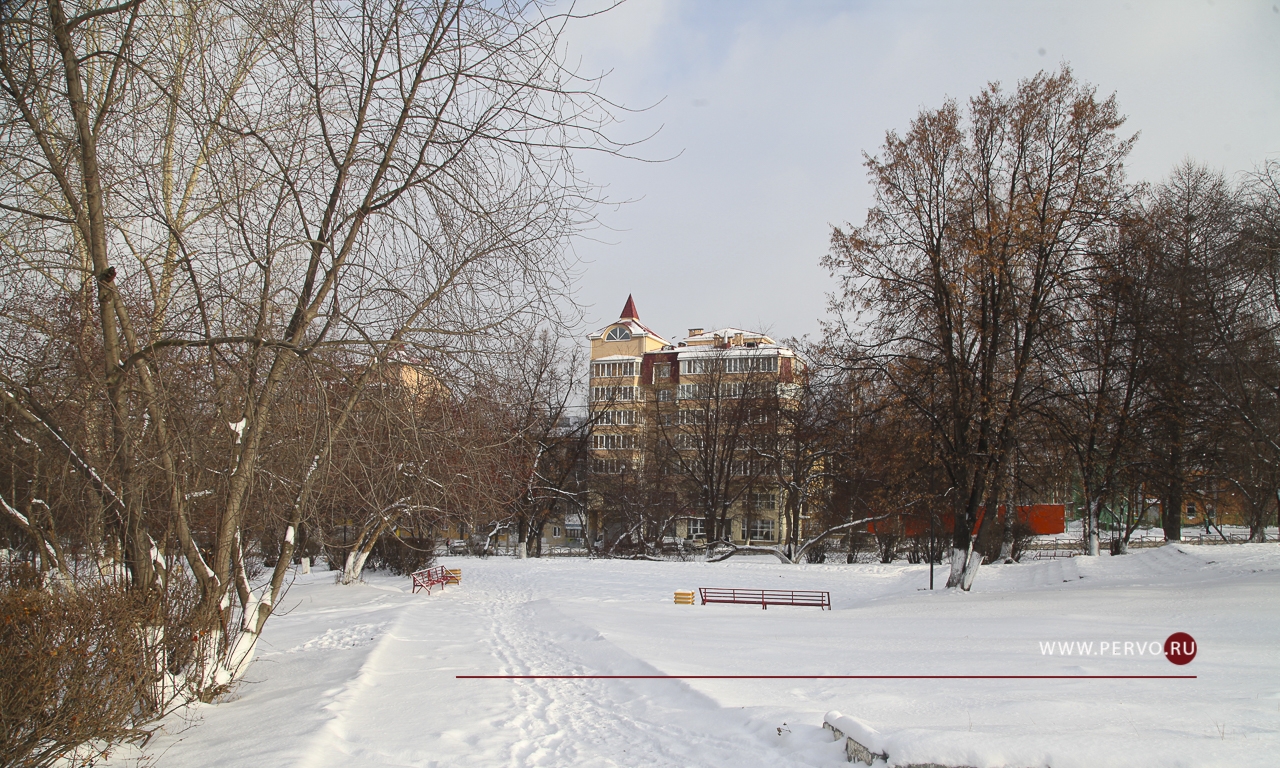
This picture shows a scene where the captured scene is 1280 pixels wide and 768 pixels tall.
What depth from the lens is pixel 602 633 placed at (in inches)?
551

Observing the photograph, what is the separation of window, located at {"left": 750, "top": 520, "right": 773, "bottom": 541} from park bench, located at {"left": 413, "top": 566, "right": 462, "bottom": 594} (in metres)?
38.5

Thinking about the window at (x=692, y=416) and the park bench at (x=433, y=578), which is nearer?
the park bench at (x=433, y=578)

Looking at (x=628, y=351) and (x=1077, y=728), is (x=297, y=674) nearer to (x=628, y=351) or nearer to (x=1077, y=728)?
(x=1077, y=728)

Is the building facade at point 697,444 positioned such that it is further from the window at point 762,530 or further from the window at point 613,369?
the window at point 762,530

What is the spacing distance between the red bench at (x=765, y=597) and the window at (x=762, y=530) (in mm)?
38317

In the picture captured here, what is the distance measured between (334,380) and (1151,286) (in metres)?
23.2

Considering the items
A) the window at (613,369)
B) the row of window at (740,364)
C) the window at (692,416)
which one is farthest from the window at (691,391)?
the window at (613,369)

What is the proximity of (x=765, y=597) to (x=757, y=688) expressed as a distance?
14.5 meters


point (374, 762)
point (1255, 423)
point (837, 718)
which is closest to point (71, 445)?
point (374, 762)

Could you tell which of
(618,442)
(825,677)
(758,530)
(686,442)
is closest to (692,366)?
(686,442)

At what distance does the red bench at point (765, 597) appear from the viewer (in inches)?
831

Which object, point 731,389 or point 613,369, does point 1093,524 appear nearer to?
point 731,389

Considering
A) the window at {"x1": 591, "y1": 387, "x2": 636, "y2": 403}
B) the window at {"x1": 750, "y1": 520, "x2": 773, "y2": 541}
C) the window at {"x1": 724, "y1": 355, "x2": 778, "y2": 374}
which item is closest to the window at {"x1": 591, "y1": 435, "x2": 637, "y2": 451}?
the window at {"x1": 591, "y1": 387, "x2": 636, "y2": 403}

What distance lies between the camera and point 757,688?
8.86 m
